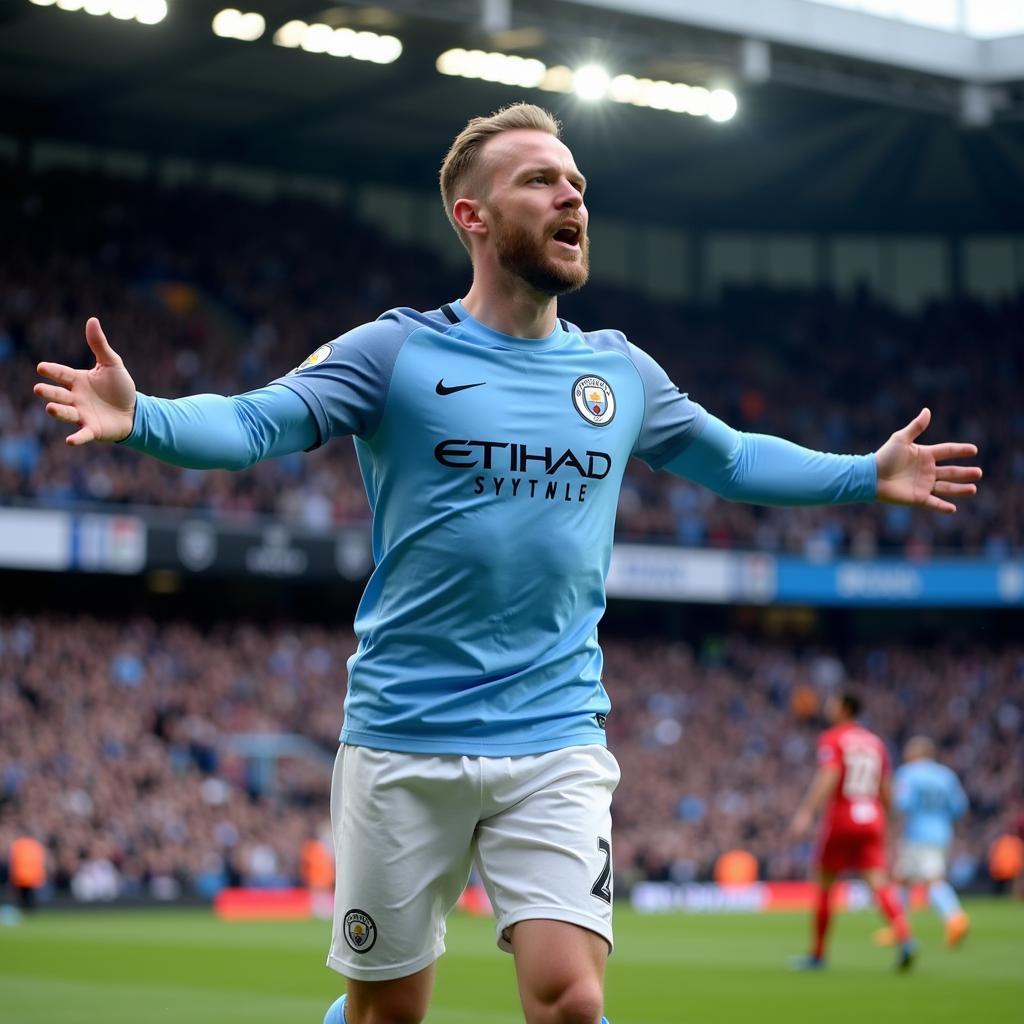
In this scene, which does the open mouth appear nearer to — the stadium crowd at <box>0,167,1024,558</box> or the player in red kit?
the player in red kit

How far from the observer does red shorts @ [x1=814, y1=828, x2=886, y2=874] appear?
1334 cm

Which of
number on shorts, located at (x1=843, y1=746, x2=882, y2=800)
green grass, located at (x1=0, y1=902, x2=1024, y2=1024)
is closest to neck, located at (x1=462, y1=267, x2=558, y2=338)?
green grass, located at (x1=0, y1=902, x2=1024, y2=1024)

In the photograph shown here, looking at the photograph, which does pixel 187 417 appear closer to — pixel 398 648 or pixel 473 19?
pixel 398 648

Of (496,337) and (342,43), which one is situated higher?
(342,43)

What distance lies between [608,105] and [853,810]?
21584mm

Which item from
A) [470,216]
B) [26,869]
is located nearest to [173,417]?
[470,216]

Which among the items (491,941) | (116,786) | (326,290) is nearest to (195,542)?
(116,786)

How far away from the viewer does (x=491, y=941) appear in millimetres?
17797

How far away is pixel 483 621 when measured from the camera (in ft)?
15.0

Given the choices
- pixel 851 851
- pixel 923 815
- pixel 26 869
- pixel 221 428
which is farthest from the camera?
pixel 26 869

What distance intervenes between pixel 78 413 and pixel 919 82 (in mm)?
29729

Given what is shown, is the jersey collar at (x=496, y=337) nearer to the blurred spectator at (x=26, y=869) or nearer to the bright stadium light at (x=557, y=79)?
the blurred spectator at (x=26, y=869)

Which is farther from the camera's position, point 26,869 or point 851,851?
point 26,869

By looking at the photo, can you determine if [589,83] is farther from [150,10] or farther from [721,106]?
[150,10]
